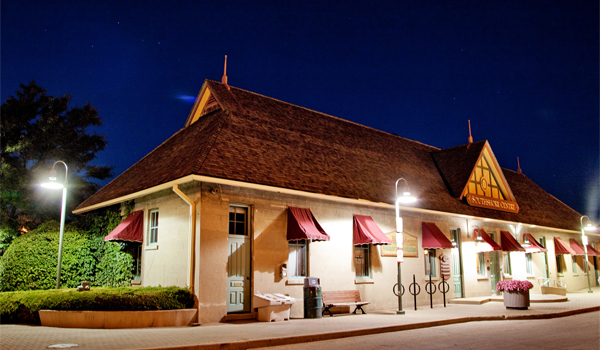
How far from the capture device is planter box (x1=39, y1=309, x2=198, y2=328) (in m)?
11.9

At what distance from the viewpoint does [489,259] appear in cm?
2500

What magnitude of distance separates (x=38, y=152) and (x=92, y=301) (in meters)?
20.2

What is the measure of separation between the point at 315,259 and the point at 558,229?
2159 cm

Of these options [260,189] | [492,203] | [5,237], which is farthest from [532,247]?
[5,237]

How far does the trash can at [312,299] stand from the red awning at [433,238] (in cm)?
680

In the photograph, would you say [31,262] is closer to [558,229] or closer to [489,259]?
[489,259]

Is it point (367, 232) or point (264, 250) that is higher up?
point (367, 232)

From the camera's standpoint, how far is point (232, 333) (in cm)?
1108

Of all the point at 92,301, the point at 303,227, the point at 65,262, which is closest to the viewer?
the point at 92,301

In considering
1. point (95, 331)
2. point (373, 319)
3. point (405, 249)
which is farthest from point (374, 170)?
point (95, 331)

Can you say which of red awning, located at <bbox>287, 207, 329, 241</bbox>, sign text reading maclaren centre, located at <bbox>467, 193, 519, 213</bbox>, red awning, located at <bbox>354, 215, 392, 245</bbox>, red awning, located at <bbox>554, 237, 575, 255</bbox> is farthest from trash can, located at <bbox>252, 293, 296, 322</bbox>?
→ red awning, located at <bbox>554, 237, 575, 255</bbox>

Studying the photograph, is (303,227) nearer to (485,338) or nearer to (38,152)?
(485,338)

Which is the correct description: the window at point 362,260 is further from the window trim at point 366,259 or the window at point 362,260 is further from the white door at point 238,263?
the white door at point 238,263

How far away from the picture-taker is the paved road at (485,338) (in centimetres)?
1002
